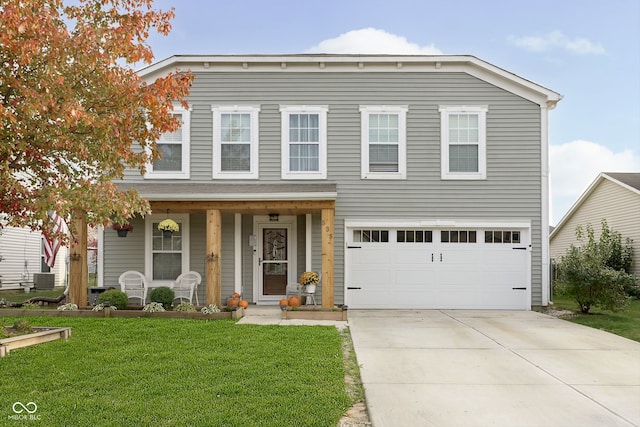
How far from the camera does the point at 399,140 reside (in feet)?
41.2

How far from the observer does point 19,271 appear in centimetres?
1898

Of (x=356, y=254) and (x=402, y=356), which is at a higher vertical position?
(x=356, y=254)

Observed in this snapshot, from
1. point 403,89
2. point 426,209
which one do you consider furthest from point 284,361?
point 403,89

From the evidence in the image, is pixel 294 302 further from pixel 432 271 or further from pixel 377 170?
pixel 377 170

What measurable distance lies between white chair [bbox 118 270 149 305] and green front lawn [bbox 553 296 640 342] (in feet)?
30.7

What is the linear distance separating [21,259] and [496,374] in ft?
60.7

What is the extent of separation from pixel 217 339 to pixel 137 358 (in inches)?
58.5

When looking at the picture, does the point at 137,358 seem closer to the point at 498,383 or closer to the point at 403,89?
the point at 498,383

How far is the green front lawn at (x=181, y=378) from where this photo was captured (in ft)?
14.6

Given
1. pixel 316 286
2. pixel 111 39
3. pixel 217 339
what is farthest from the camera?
pixel 316 286

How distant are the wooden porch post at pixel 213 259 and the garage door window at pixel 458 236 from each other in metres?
5.39

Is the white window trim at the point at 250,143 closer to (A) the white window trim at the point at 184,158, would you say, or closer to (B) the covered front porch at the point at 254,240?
(B) the covered front porch at the point at 254,240

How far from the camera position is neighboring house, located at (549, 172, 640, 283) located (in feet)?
55.6

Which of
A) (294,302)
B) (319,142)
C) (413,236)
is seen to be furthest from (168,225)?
(413,236)
